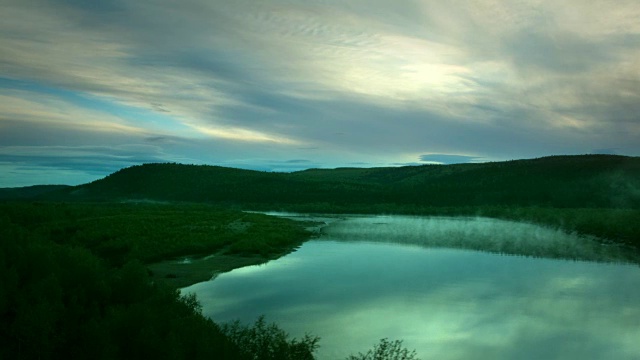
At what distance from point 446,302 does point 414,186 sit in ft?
434

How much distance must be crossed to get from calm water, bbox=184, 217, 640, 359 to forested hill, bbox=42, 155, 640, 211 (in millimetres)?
70436

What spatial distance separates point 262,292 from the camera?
71.6 ft

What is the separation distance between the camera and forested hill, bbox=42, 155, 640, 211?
112750 millimetres

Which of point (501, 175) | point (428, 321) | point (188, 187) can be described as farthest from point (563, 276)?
point (188, 187)

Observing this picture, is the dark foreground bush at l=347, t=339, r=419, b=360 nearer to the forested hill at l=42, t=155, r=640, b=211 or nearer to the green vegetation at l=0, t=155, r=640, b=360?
the green vegetation at l=0, t=155, r=640, b=360

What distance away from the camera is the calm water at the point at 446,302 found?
15.4 meters

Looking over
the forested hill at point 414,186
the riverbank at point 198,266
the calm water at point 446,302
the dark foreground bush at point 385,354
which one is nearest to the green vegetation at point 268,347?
the dark foreground bush at point 385,354

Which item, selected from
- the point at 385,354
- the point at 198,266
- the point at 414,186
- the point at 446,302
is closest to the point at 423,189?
the point at 414,186

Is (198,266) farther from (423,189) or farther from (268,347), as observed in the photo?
(423,189)

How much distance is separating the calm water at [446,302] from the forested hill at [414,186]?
7044 centimetres

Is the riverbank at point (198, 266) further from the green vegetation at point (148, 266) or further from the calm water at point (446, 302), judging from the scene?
the calm water at point (446, 302)

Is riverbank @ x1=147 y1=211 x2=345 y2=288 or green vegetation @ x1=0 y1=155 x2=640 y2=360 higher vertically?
green vegetation @ x1=0 y1=155 x2=640 y2=360

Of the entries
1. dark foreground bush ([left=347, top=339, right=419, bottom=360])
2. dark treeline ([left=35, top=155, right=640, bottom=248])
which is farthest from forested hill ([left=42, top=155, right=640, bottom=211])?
dark foreground bush ([left=347, top=339, right=419, bottom=360])

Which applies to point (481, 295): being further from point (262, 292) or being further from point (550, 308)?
point (262, 292)
